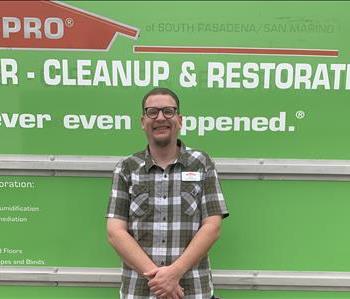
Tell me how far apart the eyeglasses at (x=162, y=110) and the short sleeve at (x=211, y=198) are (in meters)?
0.30

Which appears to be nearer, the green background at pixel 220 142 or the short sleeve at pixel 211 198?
the short sleeve at pixel 211 198

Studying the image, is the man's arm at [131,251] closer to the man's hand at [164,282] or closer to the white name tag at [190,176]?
the man's hand at [164,282]

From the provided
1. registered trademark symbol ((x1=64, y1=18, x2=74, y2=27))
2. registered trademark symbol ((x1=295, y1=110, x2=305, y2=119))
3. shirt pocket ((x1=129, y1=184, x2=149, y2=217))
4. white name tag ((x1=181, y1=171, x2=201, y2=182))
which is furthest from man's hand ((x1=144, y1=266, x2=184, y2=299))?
registered trademark symbol ((x1=64, y1=18, x2=74, y2=27))

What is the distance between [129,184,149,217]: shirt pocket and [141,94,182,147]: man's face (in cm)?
22

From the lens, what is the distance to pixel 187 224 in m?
2.00

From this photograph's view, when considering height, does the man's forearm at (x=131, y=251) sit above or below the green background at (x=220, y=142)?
below

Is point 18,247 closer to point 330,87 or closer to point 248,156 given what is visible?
point 248,156

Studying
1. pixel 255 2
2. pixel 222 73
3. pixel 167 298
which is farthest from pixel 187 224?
pixel 255 2

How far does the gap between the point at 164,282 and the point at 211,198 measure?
0.41m

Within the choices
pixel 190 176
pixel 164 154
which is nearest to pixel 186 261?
pixel 190 176

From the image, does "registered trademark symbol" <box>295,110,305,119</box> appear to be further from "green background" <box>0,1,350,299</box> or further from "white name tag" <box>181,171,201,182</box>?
"white name tag" <box>181,171,201,182</box>

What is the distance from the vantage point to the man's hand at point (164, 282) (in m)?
1.90

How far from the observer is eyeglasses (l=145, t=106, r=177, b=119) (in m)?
1.90

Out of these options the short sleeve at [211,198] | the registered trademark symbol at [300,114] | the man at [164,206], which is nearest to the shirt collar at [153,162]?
the man at [164,206]
